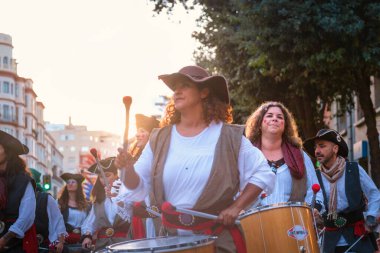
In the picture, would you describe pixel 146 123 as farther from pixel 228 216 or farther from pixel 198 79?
pixel 228 216

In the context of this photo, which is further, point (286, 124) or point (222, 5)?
point (222, 5)

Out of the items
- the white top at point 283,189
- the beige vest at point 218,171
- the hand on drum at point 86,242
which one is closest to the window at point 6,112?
the hand on drum at point 86,242

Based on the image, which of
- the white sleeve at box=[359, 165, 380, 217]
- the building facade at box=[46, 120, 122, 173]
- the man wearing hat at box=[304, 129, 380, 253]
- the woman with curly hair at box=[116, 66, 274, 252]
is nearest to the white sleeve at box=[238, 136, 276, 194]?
the woman with curly hair at box=[116, 66, 274, 252]

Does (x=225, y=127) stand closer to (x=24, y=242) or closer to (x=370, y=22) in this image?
(x=24, y=242)

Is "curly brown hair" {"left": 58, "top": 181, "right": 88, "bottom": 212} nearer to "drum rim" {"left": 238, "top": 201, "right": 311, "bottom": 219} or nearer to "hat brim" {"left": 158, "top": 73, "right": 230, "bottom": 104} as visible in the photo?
"drum rim" {"left": 238, "top": 201, "right": 311, "bottom": 219}

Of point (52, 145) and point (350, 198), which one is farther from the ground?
point (52, 145)

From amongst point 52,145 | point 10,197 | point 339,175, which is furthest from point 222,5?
point 52,145

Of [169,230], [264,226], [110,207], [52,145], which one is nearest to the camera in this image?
[169,230]

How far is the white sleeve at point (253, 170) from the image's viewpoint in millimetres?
5375

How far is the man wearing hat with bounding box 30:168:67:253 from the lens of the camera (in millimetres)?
9820

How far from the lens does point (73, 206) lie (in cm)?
1411

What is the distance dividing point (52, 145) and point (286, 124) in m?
135

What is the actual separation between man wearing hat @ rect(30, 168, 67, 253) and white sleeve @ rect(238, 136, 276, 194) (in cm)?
479

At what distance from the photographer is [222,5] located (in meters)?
20.4
